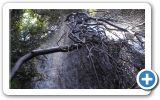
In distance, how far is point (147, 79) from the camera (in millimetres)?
1999

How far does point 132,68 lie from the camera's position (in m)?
2.04

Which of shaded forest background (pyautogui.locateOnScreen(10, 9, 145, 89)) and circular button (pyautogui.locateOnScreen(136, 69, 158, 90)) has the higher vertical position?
shaded forest background (pyautogui.locateOnScreen(10, 9, 145, 89))

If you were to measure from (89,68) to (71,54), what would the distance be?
12 centimetres

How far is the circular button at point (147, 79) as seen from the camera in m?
1.99

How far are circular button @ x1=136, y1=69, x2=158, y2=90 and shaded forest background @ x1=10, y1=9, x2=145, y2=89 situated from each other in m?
0.04

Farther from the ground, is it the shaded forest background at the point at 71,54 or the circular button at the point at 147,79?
the shaded forest background at the point at 71,54

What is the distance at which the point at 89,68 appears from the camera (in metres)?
2.04

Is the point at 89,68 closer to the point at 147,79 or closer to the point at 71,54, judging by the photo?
the point at 71,54

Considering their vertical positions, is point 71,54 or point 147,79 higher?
point 71,54

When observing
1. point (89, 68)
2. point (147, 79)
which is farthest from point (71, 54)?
point (147, 79)

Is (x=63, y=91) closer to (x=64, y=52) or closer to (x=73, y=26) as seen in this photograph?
(x=64, y=52)

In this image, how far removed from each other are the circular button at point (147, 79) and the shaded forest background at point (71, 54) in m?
0.04

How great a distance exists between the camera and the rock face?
80.0 inches
